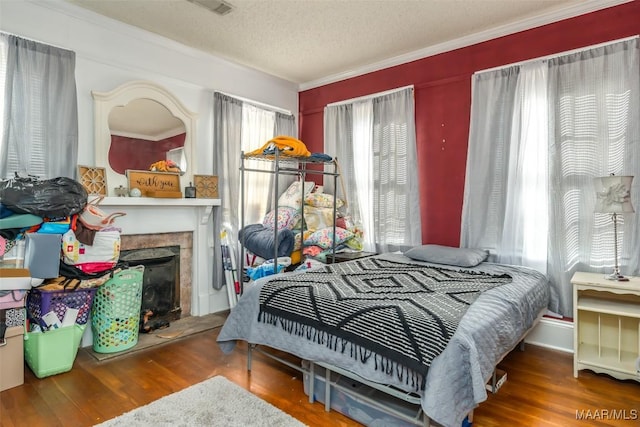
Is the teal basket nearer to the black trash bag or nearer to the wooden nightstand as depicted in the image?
the black trash bag

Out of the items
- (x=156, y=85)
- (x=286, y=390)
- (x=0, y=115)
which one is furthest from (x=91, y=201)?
(x=286, y=390)

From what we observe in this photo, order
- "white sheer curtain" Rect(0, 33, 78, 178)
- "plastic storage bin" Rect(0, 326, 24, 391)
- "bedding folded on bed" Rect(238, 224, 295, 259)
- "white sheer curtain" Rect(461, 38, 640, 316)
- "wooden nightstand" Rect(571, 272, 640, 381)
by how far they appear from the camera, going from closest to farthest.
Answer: "plastic storage bin" Rect(0, 326, 24, 391) → "wooden nightstand" Rect(571, 272, 640, 381) → "white sheer curtain" Rect(0, 33, 78, 178) → "white sheer curtain" Rect(461, 38, 640, 316) → "bedding folded on bed" Rect(238, 224, 295, 259)

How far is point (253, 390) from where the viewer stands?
222 centimetres

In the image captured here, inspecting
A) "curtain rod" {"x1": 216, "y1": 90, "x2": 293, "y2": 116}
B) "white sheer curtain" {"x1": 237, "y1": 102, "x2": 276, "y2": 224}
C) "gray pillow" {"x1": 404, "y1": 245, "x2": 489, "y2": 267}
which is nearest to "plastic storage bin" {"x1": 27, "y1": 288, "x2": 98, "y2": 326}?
"white sheer curtain" {"x1": 237, "y1": 102, "x2": 276, "y2": 224}

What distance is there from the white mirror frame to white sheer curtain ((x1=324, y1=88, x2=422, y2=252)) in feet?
5.50

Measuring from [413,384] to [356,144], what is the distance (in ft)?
9.49

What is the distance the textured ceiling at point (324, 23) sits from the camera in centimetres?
277

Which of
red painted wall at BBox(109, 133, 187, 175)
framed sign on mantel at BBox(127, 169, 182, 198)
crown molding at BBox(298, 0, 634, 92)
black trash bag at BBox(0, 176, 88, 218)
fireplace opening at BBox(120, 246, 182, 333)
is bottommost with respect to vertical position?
fireplace opening at BBox(120, 246, 182, 333)

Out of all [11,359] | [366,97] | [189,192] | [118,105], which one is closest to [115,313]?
[11,359]

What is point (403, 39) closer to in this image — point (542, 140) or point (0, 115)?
point (542, 140)

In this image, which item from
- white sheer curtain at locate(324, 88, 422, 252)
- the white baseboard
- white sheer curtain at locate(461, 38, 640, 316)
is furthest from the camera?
white sheer curtain at locate(324, 88, 422, 252)

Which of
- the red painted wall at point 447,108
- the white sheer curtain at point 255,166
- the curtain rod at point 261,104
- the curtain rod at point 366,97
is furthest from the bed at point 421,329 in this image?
the curtain rod at point 261,104

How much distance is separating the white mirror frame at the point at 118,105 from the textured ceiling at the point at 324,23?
513 millimetres

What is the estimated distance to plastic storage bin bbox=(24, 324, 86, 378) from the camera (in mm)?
2352
